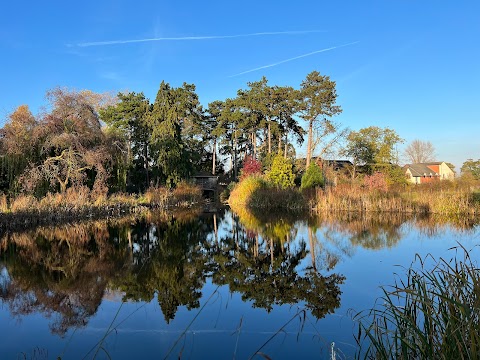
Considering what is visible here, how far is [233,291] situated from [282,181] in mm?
17961

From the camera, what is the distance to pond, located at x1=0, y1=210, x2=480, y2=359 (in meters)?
4.07

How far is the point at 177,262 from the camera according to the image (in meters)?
7.98

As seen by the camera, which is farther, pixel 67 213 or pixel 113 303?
pixel 67 213

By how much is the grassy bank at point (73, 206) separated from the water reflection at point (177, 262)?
1.39m

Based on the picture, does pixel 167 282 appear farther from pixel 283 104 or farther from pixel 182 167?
pixel 283 104

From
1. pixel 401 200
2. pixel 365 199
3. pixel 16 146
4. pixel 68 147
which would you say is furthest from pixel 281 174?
pixel 16 146

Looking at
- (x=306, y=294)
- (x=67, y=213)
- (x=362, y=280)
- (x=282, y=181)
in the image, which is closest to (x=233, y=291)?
(x=306, y=294)

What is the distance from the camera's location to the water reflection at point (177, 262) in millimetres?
5500

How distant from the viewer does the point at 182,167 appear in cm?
2808

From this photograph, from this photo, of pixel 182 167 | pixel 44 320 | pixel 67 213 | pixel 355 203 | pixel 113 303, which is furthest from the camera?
pixel 182 167

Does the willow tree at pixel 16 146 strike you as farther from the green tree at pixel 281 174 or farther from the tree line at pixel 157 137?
the green tree at pixel 281 174

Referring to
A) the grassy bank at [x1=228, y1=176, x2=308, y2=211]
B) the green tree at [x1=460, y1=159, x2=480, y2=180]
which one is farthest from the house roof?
the grassy bank at [x1=228, y1=176, x2=308, y2=211]

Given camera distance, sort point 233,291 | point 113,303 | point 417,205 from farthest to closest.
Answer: point 417,205
point 233,291
point 113,303

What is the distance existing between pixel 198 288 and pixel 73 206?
11.5 meters
